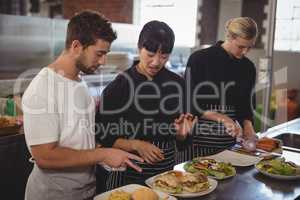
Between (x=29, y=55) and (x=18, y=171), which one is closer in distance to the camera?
(x=18, y=171)

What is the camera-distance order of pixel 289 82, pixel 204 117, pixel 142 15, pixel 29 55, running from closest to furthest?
pixel 204 117
pixel 29 55
pixel 289 82
pixel 142 15

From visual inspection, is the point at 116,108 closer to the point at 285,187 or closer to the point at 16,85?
the point at 285,187

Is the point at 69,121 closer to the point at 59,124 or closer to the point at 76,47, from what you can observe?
the point at 59,124

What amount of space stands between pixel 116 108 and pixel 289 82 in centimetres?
306

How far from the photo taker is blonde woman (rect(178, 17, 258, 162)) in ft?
7.54

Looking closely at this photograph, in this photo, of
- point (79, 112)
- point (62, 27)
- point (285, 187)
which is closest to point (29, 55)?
point (62, 27)

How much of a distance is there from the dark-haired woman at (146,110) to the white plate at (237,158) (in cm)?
29

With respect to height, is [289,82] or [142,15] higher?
[142,15]

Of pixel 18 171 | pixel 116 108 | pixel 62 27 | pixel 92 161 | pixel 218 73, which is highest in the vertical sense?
pixel 62 27

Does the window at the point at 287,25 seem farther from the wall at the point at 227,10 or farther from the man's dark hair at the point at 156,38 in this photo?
the man's dark hair at the point at 156,38

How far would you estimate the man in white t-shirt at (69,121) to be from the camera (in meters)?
1.28

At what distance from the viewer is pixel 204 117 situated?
2.28 metres

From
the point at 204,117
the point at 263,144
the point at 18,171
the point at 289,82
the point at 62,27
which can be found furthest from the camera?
the point at 289,82

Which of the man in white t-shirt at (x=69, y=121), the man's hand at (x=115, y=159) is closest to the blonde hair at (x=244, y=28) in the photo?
the man in white t-shirt at (x=69, y=121)
